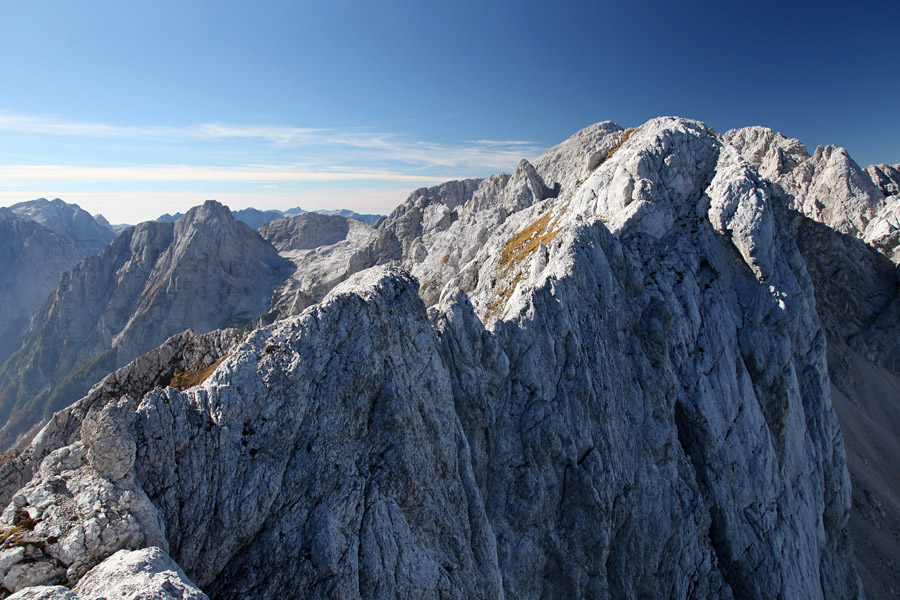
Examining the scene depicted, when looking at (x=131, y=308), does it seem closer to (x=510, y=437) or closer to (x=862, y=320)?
(x=510, y=437)

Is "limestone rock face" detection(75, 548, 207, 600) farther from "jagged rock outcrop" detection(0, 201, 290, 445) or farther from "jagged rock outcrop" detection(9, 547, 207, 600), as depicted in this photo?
"jagged rock outcrop" detection(0, 201, 290, 445)

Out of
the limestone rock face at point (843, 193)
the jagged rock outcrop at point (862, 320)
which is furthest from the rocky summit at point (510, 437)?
the limestone rock face at point (843, 193)

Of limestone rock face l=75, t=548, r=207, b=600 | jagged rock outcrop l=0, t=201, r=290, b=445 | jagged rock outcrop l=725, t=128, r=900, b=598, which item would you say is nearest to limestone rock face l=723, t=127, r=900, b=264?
jagged rock outcrop l=725, t=128, r=900, b=598

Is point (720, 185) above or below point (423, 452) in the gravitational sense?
above

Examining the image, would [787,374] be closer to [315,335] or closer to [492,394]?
[492,394]

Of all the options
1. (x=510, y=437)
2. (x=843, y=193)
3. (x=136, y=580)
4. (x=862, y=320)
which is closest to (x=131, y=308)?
(x=510, y=437)

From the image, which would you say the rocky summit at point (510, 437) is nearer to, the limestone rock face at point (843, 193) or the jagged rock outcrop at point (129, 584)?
the jagged rock outcrop at point (129, 584)

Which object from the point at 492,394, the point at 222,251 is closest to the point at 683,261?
the point at 492,394
